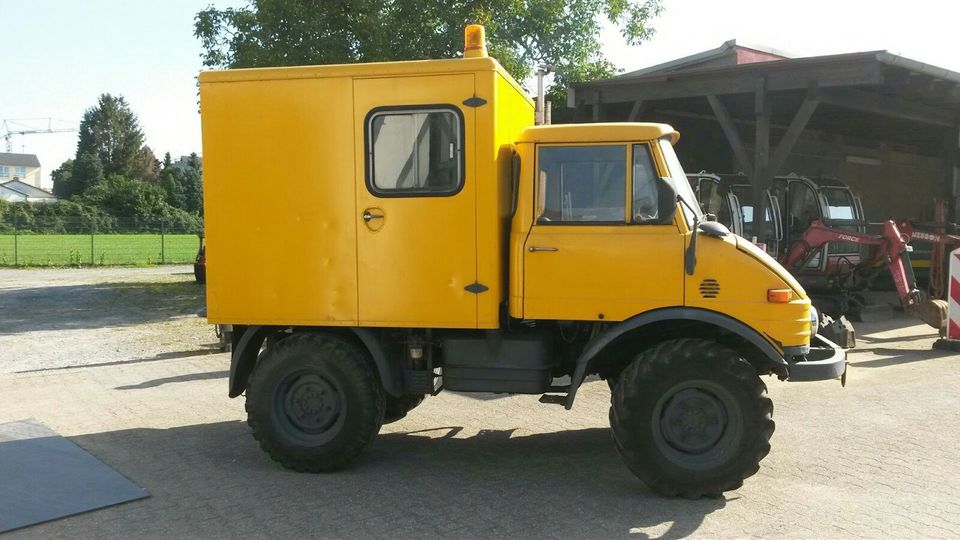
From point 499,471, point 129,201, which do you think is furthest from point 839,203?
point 129,201

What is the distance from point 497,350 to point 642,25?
17.3 metres

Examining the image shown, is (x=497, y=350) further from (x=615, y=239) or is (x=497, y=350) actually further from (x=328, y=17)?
(x=328, y=17)

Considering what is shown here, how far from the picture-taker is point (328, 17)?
17359 millimetres

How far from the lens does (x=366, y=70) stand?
5660 mm

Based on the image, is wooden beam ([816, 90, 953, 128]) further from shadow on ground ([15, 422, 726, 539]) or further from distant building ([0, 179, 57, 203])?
distant building ([0, 179, 57, 203])

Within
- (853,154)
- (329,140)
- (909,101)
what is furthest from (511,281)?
(853,154)

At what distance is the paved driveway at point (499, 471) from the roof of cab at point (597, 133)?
2.25 metres

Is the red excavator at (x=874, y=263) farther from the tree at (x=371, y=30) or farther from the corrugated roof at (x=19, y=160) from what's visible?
the corrugated roof at (x=19, y=160)

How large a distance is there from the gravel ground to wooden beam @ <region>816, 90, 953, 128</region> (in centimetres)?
1011

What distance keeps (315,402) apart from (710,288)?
9.07 ft

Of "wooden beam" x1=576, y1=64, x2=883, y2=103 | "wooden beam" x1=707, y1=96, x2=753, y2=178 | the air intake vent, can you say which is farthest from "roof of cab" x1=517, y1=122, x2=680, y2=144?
"wooden beam" x1=707, y1=96, x2=753, y2=178

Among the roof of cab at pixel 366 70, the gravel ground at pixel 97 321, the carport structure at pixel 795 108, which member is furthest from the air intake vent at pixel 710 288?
the gravel ground at pixel 97 321

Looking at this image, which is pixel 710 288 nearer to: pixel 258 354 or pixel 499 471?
pixel 499 471

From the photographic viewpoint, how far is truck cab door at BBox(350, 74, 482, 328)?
5.58 meters
